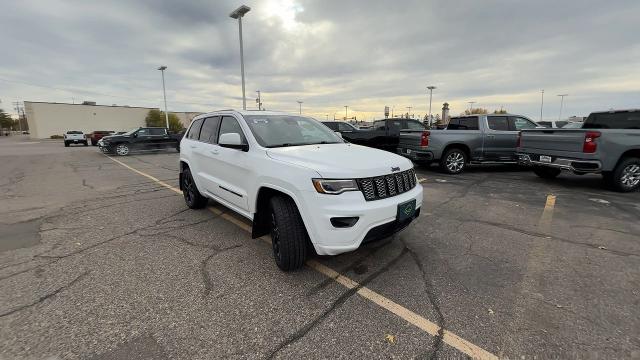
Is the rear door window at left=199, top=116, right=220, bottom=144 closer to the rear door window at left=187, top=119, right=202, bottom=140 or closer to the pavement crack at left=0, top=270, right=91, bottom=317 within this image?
the rear door window at left=187, top=119, right=202, bottom=140

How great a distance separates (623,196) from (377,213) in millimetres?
7049

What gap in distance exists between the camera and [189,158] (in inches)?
214

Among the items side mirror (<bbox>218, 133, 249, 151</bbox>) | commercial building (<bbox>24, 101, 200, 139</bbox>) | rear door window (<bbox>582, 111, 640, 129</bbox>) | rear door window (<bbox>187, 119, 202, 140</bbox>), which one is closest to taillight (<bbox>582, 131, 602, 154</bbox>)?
rear door window (<bbox>582, 111, 640, 129</bbox>)

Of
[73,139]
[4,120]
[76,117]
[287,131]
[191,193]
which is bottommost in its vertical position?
[191,193]

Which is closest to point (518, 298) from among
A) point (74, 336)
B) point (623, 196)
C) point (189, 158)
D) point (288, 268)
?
point (288, 268)

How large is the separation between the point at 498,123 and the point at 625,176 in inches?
135

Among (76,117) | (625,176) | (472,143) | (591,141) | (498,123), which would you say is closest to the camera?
(591,141)

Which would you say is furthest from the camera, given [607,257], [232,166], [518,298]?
[232,166]

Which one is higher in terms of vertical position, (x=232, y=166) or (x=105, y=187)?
(x=232, y=166)

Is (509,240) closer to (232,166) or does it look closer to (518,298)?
(518,298)

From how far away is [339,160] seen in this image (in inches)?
124

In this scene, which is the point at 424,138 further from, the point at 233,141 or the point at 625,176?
the point at 233,141

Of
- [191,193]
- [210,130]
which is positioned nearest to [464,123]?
[210,130]

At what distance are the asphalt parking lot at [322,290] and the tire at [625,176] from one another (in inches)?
84.4
